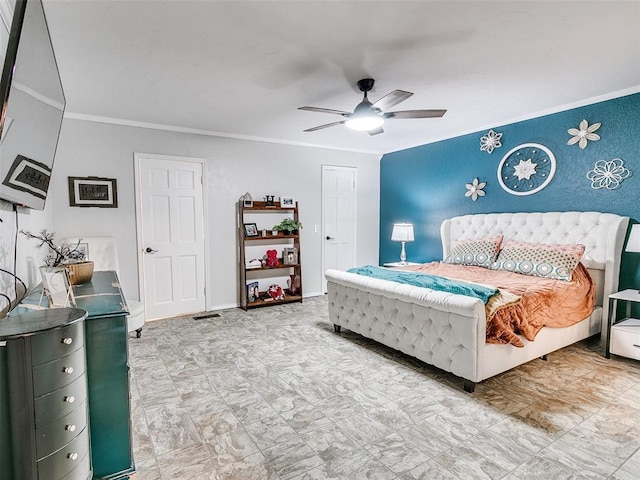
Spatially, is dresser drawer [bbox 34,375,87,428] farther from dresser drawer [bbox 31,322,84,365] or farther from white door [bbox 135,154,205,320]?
white door [bbox 135,154,205,320]

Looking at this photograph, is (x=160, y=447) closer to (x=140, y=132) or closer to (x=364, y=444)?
(x=364, y=444)

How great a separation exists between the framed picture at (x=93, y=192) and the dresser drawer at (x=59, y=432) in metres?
3.43

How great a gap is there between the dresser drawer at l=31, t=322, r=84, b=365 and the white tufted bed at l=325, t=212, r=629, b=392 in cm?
227

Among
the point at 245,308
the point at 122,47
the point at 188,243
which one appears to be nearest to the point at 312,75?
the point at 122,47

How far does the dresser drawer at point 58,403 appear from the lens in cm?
106

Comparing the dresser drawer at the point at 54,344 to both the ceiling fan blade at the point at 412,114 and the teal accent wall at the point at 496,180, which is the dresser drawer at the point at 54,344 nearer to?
the ceiling fan blade at the point at 412,114

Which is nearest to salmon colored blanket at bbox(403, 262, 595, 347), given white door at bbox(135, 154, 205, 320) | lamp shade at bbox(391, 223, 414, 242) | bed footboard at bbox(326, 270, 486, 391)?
bed footboard at bbox(326, 270, 486, 391)

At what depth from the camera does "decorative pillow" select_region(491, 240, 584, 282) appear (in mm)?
3346

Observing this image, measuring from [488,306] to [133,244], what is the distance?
3.95 meters

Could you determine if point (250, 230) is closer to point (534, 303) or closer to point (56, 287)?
point (56, 287)

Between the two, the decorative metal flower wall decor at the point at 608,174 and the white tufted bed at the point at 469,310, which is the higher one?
the decorative metal flower wall decor at the point at 608,174

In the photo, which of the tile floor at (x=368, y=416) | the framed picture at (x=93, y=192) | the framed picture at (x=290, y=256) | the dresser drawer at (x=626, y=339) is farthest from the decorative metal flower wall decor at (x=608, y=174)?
the framed picture at (x=93, y=192)

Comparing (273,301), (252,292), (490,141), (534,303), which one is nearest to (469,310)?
(534,303)

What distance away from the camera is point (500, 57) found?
2.57 metres
